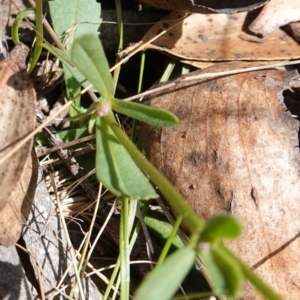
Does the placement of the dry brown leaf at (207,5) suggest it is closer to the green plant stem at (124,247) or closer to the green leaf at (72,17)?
the green leaf at (72,17)

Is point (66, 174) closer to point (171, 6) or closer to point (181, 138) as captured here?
point (181, 138)

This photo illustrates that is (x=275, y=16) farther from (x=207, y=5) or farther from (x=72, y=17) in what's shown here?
(x=72, y=17)

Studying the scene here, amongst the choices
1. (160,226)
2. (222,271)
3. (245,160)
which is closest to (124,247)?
(160,226)

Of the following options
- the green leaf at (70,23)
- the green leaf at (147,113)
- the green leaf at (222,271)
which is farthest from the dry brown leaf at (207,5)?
the green leaf at (222,271)

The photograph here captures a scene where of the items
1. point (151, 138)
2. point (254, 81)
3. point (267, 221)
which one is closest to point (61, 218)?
point (151, 138)

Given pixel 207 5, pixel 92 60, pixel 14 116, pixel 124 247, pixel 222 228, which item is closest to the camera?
pixel 222 228

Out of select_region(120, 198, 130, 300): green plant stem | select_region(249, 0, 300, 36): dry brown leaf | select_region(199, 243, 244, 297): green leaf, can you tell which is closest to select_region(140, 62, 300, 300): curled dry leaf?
select_region(120, 198, 130, 300): green plant stem
